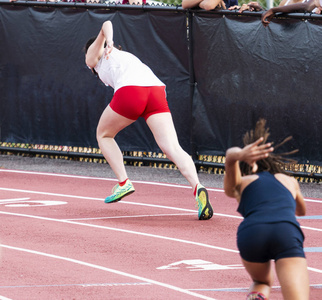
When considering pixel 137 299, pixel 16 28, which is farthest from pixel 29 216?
pixel 16 28

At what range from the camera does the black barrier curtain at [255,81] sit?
11562 mm

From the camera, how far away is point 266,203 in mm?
4891

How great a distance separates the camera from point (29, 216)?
31.1 feet

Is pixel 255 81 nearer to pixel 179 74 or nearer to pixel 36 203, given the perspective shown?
pixel 179 74

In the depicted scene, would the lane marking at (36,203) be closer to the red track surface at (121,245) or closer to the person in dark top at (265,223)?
the red track surface at (121,245)

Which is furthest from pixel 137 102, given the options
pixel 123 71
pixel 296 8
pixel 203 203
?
pixel 296 8

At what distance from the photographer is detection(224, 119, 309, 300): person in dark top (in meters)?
4.76

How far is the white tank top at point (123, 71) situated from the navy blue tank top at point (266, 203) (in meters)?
4.50

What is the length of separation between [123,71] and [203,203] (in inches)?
64.7

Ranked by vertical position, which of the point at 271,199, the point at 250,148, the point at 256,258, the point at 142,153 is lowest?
the point at 142,153

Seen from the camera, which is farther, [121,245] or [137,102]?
[137,102]

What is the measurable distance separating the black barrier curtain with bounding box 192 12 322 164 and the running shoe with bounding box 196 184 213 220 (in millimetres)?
2970

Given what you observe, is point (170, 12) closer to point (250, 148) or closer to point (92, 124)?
point (92, 124)

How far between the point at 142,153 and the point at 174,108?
1000mm
